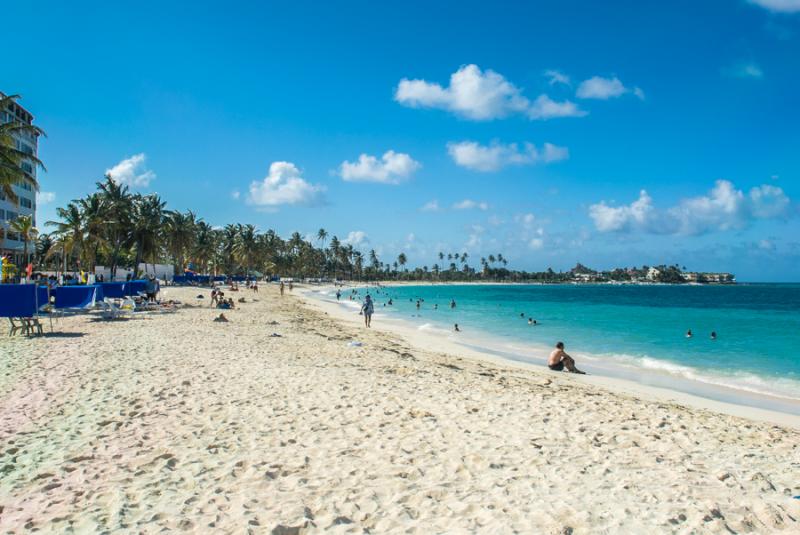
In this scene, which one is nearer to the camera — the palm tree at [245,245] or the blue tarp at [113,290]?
the blue tarp at [113,290]

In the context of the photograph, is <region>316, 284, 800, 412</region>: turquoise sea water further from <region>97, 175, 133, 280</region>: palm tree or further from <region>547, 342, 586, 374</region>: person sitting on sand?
<region>97, 175, 133, 280</region>: palm tree

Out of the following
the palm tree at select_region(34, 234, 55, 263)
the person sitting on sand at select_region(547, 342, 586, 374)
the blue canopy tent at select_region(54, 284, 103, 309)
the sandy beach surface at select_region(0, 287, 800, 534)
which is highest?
the palm tree at select_region(34, 234, 55, 263)

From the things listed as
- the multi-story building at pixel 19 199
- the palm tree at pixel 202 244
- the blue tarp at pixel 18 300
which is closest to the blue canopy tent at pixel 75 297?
the blue tarp at pixel 18 300

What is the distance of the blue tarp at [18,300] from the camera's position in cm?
1289

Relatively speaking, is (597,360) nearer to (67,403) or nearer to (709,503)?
(709,503)

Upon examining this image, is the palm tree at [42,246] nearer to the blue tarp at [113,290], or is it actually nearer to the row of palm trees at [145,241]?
the row of palm trees at [145,241]

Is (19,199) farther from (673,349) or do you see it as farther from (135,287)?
(673,349)

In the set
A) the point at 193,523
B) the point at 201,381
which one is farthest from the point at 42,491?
the point at 201,381

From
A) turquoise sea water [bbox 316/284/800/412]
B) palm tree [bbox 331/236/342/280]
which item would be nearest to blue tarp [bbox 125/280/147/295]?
turquoise sea water [bbox 316/284/800/412]

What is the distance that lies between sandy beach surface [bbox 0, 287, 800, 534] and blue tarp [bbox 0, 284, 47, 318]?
3029mm

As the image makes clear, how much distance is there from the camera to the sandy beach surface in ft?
14.0

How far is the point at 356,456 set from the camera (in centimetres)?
568

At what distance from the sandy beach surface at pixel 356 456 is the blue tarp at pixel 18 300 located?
303 cm

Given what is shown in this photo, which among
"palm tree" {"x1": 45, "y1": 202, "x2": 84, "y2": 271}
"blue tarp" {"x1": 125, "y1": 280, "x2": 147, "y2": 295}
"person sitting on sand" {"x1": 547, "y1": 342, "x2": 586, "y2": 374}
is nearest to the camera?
"person sitting on sand" {"x1": 547, "y1": 342, "x2": 586, "y2": 374}
